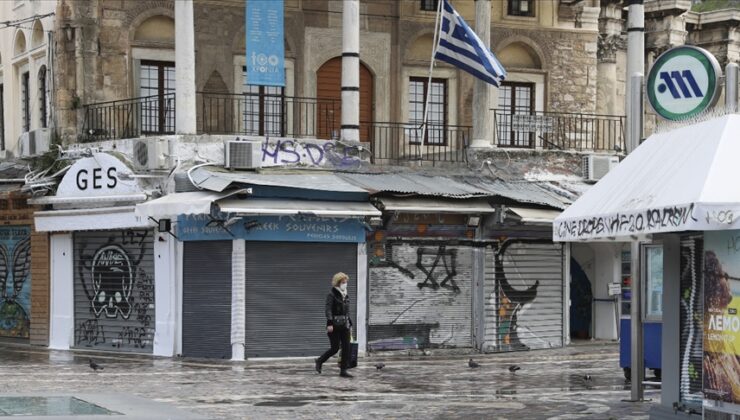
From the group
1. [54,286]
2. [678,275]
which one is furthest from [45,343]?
[678,275]

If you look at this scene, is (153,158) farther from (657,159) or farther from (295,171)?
(657,159)

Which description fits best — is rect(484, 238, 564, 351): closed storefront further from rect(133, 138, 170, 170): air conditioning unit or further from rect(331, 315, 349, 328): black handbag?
rect(133, 138, 170, 170): air conditioning unit

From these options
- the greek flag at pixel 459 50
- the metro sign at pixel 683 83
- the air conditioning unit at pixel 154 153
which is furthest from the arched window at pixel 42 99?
the metro sign at pixel 683 83

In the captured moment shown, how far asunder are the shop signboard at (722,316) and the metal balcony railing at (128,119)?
15849mm

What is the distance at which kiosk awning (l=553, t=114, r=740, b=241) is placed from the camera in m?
12.4

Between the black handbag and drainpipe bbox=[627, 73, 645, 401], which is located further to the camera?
the black handbag

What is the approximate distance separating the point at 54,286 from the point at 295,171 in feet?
19.7

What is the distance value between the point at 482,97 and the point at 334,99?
321 cm

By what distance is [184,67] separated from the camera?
25.3 metres

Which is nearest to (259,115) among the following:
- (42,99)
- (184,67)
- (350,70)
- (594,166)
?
(350,70)

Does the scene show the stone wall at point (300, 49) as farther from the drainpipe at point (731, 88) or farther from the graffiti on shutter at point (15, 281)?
the drainpipe at point (731, 88)

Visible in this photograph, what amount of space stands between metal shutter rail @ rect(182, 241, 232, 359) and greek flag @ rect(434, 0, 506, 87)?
6.20 meters

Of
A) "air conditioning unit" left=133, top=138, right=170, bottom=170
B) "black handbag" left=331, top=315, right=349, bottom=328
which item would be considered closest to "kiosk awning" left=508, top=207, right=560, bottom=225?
"black handbag" left=331, top=315, right=349, bottom=328

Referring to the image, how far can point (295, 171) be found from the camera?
2584 centimetres
